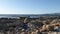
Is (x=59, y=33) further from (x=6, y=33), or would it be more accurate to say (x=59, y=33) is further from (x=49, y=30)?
(x=6, y=33)

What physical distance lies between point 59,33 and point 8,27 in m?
6.62

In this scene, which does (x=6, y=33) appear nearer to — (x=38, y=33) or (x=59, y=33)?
(x=38, y=33)

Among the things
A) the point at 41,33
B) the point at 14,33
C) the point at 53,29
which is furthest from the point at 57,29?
the point at 14,33

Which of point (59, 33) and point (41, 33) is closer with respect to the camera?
point (59, 33)

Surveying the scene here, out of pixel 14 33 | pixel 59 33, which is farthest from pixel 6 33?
pixel 59 33

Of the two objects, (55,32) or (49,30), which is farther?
(49,30)

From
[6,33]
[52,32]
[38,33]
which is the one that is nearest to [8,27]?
[6,33]

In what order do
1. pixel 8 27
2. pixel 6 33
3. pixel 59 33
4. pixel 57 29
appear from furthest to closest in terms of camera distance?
pixel 8 27 → pixel 6 33 → pixel 57 29 → pixel 59 33

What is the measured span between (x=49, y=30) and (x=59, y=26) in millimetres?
600

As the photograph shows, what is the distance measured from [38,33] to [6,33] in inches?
107

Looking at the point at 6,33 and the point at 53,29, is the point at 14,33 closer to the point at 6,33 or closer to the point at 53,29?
the point at 6,33

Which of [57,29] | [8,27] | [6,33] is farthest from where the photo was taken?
[8,27]

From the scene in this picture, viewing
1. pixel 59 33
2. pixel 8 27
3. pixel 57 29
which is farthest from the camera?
pixel 8 27

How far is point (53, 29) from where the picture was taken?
29.5ft
